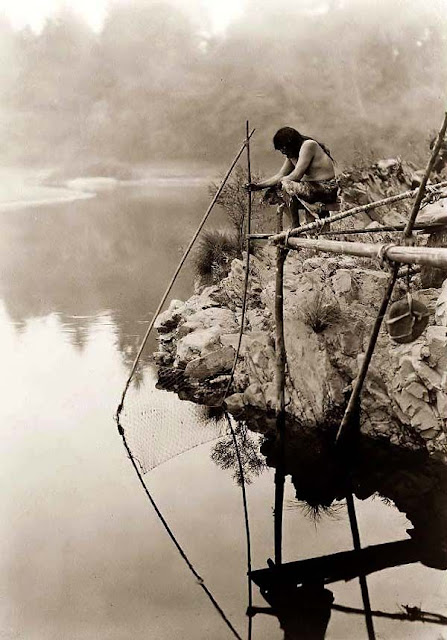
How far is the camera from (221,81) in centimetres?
882

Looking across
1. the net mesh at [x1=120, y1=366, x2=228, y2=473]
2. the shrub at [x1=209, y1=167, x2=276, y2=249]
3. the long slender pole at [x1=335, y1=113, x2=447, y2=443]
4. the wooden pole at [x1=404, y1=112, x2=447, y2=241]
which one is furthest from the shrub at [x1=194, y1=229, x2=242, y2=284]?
the wooden pole at [x1=404, y1=112, x2=447, y2=241]

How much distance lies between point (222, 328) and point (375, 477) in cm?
329

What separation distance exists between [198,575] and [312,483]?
1566mm

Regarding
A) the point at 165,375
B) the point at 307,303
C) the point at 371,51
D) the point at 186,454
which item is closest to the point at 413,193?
the point at 307,303

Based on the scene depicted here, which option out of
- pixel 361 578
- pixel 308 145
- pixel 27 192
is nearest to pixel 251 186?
pixel 308 145

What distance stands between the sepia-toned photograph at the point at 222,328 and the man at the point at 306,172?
0.03m

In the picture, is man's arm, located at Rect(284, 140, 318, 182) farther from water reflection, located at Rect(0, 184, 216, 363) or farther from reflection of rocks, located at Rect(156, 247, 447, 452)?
water reflection, located at Rect(0, 184, 216, 363)

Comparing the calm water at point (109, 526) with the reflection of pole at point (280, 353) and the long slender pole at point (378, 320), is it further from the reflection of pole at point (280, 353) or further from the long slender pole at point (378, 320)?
the long slender pole at point (378, 320)

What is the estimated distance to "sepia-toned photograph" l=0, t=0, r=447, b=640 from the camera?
3.87 meters

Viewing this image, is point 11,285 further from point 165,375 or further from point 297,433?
point 297,433

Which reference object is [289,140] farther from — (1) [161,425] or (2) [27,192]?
(2) [27,192]

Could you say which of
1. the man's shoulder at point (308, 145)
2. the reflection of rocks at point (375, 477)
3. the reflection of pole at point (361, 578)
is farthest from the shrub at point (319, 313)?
the reflection of pole at point (361, 578)

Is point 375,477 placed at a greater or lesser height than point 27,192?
lesser

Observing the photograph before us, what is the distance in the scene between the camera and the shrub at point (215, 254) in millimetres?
10133
